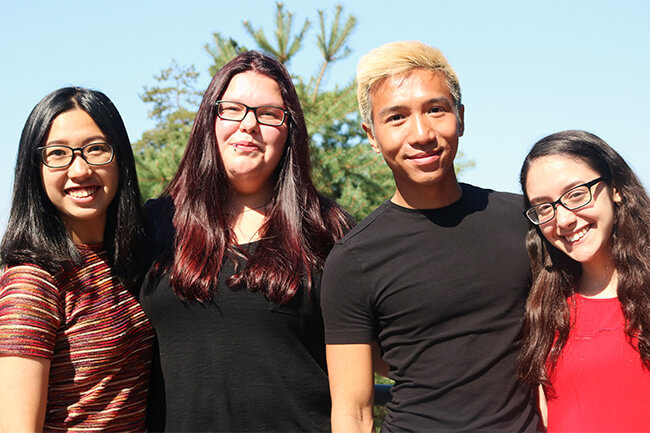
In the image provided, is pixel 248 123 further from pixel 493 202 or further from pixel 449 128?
pixel 493 202

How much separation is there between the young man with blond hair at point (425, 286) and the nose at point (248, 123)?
48 centimetres

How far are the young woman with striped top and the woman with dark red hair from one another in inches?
5.7

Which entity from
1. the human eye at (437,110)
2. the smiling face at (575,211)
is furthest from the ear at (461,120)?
the smiling face at (575,211)

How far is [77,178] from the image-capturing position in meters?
2.21

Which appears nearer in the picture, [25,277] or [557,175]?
[25,277]

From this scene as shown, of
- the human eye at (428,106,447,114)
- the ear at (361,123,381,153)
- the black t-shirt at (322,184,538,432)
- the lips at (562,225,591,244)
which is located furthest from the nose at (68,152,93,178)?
the lips at (562,225,591,244)

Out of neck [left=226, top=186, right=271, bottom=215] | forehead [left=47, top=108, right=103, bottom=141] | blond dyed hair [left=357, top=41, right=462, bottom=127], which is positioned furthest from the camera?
neck [left=226, top=186, right=271, bottom=215]

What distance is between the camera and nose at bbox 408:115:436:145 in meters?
2.23

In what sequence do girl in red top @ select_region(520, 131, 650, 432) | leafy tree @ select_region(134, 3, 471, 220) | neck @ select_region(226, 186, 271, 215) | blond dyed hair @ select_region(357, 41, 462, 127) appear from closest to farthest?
girl in red top @ select_region(520, 131, 650, 432), blond dyed hair @ select_region(357, 41, 462, 127), neck @ select_region(226, 186, 271, 215), leafy tree @ select_region(134, 3, 471, 220)

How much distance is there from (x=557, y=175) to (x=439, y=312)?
2.17ft

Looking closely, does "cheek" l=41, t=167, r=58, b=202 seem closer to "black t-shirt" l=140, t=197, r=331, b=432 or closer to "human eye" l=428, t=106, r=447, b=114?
"black t-shirt" l=140, t=197, r=331, b=432

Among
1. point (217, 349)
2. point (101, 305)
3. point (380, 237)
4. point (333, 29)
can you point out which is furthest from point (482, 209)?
point (333, 29)

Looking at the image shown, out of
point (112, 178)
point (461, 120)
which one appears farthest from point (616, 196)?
point (112, 178)

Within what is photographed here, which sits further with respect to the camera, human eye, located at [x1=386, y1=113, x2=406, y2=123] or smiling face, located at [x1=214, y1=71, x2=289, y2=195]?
smiling face, located at [x1=214, y1=71, x2=289, y2=195]
